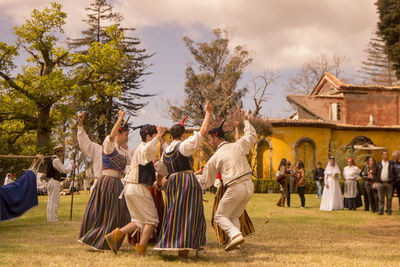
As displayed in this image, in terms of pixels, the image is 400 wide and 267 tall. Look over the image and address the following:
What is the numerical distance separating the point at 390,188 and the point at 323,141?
65.4 feet

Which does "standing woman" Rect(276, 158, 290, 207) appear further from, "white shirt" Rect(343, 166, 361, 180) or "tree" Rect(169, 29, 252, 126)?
"tree" Rect(169, 29, 252, 126)

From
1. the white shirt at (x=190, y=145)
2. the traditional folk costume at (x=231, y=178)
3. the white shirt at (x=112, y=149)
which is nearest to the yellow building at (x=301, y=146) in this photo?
the white shirt at (x=112, y=149)

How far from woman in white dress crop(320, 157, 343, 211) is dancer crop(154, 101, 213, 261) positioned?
1084 centimetres

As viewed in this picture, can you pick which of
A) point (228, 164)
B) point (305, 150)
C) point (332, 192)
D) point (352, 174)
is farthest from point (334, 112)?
point (228, 164)

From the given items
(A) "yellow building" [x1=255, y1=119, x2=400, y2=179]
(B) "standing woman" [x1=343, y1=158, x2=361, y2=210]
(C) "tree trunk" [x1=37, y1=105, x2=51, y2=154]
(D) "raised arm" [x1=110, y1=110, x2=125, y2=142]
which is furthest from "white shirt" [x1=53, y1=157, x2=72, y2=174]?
(A) "yellow building" [x1=255, y1=119, x2=400, y2=179]

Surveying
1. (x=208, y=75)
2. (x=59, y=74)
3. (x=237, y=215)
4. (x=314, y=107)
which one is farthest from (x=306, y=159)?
(x=237, y=215)

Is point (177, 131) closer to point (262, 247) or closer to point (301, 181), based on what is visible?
point (262, 247)

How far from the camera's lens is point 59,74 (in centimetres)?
2792

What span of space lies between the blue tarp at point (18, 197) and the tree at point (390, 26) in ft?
30.1

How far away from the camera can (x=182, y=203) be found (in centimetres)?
629

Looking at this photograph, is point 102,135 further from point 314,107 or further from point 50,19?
point 314,107

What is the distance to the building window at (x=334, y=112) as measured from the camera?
125 feet

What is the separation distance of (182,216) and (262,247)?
6.90ft

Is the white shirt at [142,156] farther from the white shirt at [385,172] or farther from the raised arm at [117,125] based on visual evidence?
the white shirt at [385,172]
